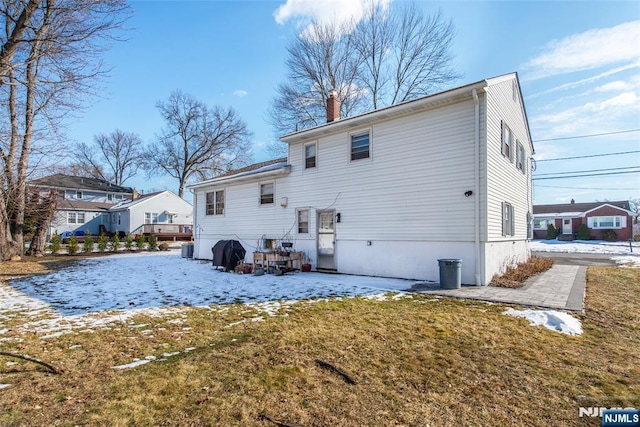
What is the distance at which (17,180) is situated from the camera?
12.7 meters

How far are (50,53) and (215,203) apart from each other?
8.37 m

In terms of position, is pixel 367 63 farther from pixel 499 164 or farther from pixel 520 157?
pixel 499 164

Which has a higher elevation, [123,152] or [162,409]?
[123,152]

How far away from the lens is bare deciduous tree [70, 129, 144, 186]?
1826 inches

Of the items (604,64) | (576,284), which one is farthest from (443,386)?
(604,64)

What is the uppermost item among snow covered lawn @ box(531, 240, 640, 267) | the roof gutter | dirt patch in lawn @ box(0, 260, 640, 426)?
the roof gutter

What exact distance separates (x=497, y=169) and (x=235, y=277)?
8799mm

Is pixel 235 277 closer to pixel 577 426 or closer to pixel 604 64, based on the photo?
pixel 577 426

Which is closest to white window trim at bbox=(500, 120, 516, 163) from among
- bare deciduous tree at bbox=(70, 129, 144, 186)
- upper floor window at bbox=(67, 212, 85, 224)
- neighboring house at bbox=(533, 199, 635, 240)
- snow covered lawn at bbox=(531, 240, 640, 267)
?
snow covered lawn at bbox=(531, 240, 640, 267)

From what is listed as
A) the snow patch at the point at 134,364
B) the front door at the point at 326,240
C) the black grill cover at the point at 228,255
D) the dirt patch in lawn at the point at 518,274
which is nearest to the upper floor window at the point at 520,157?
the dirt patch in lawn at the point at 518,274

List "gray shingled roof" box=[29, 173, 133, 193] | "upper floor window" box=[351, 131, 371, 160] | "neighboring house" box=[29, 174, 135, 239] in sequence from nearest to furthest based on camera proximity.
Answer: "upper floor window" box=[351, 131, 371, 160] < "neighboring house" box=[29, 174, 135, 239] < "gray shingled roof" box=[29, 173, 133, 193]

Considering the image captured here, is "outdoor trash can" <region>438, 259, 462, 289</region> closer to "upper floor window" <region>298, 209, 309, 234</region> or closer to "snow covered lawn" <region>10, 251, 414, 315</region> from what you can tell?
"snow covered lawn" <region>10, 251, 414, 315</region>

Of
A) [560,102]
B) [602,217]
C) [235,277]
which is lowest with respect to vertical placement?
[235,277]

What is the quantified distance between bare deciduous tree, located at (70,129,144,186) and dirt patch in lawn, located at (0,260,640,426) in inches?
1894
